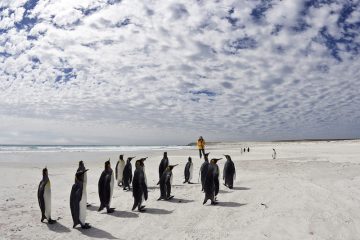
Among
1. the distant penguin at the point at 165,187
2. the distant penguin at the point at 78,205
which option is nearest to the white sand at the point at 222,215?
the distant penguin at the point at 78,205

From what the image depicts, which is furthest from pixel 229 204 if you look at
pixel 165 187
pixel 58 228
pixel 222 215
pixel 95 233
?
pixel 58 228

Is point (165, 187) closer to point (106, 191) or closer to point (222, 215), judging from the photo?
point (106, 191)

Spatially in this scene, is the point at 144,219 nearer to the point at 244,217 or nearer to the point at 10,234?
the point at 244,217

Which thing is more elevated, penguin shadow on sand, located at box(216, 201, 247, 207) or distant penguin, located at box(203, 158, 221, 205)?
distant penguin, located at box(203, 158, 221, 205)

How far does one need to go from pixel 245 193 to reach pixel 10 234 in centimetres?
692

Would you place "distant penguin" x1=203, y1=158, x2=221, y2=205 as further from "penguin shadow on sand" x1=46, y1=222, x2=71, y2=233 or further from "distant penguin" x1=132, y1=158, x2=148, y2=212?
"penguin shadow on sand" x1=46, y1=222, x2=71, y2=233

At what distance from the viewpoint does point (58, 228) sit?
325 inches

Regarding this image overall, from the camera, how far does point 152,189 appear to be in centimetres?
1356

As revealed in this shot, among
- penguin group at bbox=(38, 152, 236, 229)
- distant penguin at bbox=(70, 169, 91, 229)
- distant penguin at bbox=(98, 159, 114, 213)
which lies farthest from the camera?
distant penguin at bbox=(98, 159, 114, 213)

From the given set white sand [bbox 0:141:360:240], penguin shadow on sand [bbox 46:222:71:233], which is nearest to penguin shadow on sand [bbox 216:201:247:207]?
white sand [bbox 0:141:360:240]

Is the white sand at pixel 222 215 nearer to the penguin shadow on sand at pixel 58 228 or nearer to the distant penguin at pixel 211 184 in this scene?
the penguin shadow on sand at pixel 58 228

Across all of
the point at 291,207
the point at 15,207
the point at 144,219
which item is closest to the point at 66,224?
the point at 144,219

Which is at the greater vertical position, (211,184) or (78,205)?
(211,184)

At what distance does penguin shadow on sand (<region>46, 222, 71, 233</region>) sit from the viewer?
808 centimetres
